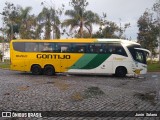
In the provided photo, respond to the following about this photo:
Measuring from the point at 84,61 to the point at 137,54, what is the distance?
403cm

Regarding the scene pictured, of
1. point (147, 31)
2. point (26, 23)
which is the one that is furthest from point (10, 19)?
point (147, 31)

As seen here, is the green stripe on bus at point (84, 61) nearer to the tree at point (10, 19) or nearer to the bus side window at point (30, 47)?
the bus side window at point (30, 47)

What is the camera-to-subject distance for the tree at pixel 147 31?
46.7 meters

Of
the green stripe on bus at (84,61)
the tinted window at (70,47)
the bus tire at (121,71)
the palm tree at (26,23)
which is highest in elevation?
the palm tree at (26,23)

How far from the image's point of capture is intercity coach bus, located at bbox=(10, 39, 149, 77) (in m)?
25.1

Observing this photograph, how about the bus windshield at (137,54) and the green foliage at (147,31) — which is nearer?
the bus windshield at (137,54)

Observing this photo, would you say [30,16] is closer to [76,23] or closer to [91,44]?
[76,23]

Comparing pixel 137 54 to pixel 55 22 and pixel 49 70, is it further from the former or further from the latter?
pixel 55 22

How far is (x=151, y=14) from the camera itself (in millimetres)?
47094

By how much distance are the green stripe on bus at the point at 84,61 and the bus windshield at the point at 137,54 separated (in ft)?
9.10

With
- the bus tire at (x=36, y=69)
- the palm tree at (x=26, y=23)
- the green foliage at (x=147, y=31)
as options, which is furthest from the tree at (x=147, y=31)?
the bus tire at (x=36, y=69)

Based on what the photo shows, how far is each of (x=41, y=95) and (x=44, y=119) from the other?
4.54m

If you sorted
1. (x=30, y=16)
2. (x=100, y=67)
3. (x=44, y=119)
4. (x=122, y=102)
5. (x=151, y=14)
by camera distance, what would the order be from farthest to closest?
(x=30, y=16), (x=151, y=14), (x=100, y=67), (x=122, y=102), (x=44, y=119)

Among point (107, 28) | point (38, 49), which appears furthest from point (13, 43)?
point (107, 28)
